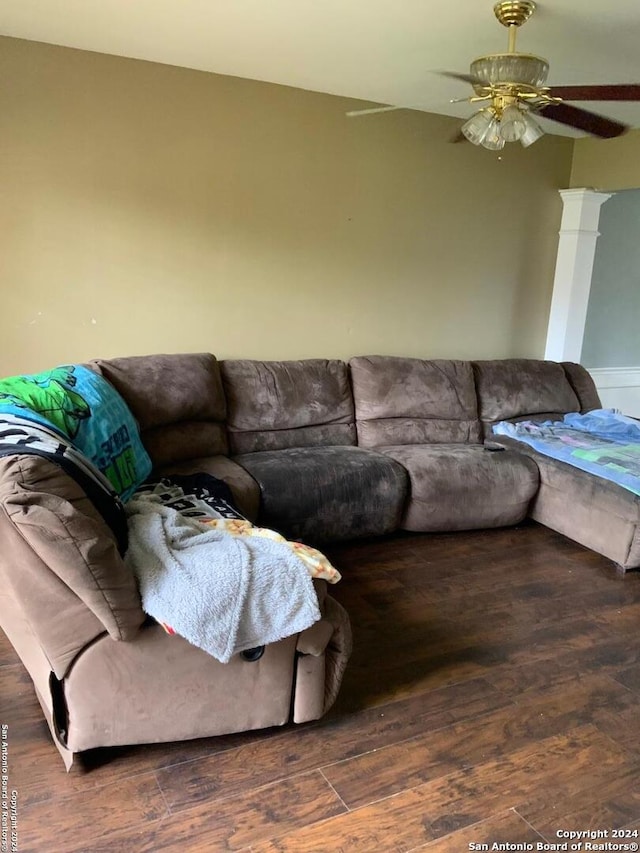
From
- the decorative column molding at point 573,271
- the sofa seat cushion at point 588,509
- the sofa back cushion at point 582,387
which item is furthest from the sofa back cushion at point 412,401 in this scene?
the decorative column molding at point 573,271

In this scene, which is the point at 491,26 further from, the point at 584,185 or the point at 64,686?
the point at 64,686

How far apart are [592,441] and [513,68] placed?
215 centimetres

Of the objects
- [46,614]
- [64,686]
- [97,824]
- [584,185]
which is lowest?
[97,824]

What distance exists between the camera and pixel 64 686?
176 cm

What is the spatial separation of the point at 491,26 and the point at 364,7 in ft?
1.84

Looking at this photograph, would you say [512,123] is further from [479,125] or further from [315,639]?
[315,639]

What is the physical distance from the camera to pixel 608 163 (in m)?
4.45

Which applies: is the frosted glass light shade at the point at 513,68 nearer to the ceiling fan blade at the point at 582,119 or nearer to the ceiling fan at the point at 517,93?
the ceiling fan at the point at 517,93

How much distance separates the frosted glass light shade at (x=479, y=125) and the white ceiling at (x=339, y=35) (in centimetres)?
43

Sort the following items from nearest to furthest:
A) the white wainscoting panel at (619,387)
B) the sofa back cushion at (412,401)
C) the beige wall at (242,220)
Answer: the beige wall at (242,220)
the sofa back cushion at (412,401)
the white wainscoting panel at (619,387)

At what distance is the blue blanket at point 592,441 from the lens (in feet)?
10.8

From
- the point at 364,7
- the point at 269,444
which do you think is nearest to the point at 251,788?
the point at 269,444

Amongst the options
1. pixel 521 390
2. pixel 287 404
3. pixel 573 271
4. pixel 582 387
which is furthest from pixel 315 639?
pixel 573 271

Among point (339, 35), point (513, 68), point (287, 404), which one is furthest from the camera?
point (287, 404)
